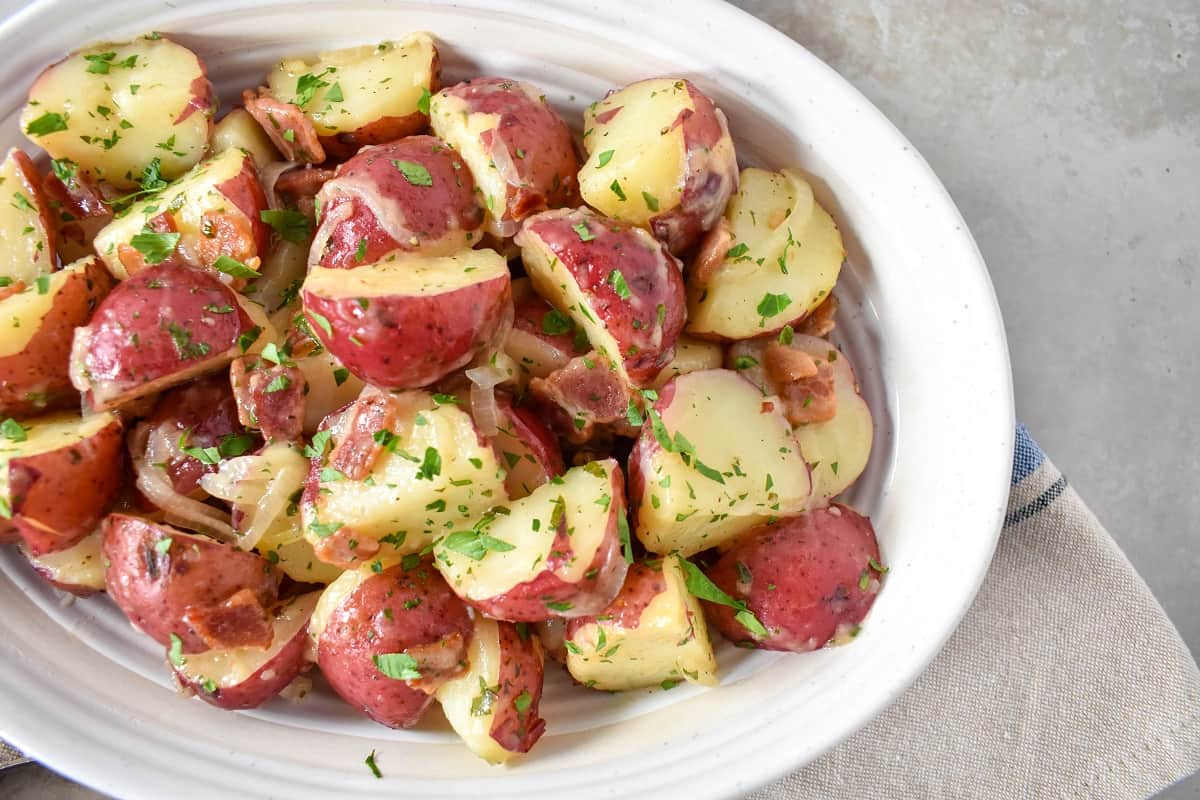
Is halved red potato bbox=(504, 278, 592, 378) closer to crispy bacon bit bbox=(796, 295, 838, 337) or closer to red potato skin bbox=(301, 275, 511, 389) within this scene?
red potato skin bbox=(301, 275, 511, 389)

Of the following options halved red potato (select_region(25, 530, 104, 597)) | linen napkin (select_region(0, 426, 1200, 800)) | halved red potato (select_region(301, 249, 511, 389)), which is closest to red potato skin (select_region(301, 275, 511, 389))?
halved red potato (select_region(301, 249, 511, 389))

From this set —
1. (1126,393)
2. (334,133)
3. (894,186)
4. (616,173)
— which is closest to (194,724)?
(334,133)

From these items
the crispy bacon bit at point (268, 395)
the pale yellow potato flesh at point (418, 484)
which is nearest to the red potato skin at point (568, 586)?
the pale yellow potato flesh at point (418, 484)

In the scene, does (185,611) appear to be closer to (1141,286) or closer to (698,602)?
(698,602)

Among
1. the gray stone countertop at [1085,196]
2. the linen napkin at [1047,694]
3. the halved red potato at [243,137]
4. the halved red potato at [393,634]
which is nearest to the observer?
the halved red potato at [393,634]

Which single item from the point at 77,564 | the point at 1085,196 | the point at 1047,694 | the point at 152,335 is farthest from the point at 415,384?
the point at 1085,196

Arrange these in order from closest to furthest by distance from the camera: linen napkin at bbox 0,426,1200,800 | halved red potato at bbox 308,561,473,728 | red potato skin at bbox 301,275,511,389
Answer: red potato skin at bbox 301,275,511,389 < halved red potato at bbox 308,561,473,728 < linen napkin at bbox 0,426,1200,800

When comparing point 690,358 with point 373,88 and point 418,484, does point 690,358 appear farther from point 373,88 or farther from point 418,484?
point 373,88

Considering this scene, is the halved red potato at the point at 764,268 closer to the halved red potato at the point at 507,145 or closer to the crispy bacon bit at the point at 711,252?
the crispy bacon bit at the point at 711,252
